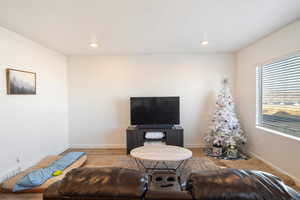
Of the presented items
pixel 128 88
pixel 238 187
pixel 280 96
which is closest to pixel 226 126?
pixel 280 96

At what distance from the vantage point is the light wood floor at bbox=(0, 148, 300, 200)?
230cm

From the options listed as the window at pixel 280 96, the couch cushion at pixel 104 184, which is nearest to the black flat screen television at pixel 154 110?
the window at pixel 280 96

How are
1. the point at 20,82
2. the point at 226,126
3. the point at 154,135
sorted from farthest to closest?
the point at 154,135 < the point at 226,126 < the point at 20,82

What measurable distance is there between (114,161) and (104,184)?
285cm

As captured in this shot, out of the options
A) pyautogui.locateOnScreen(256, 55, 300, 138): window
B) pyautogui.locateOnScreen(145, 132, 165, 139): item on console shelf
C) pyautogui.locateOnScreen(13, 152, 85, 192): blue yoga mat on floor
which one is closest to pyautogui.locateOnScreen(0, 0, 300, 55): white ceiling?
pyautogui.locateOnScreen(256, 55, 300, 138): window

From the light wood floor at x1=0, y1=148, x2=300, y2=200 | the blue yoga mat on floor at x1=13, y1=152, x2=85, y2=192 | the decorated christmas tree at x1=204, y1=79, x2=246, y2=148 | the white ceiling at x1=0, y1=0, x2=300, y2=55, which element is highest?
the white ceiling at x1=0, y1=0, x2=300, y2=55

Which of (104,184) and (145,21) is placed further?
(145,21)

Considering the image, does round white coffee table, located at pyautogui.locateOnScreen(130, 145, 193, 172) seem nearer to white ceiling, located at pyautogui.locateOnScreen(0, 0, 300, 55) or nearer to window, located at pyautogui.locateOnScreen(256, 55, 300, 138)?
window, located at pyautogui.locateOnScreen(256, 55, 300, 138)

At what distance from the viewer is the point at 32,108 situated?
3219mm

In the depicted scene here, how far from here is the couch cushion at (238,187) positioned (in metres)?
0.78

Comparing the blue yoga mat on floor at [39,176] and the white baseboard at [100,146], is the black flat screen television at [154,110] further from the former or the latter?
the blue yoga mat on floor at [39,176]

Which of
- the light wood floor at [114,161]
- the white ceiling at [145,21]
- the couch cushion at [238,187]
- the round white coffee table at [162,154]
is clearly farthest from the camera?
the round white coffee table at [162,154]

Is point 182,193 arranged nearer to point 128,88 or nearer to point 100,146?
point 128,88

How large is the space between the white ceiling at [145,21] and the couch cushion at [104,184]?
6.29 ft
